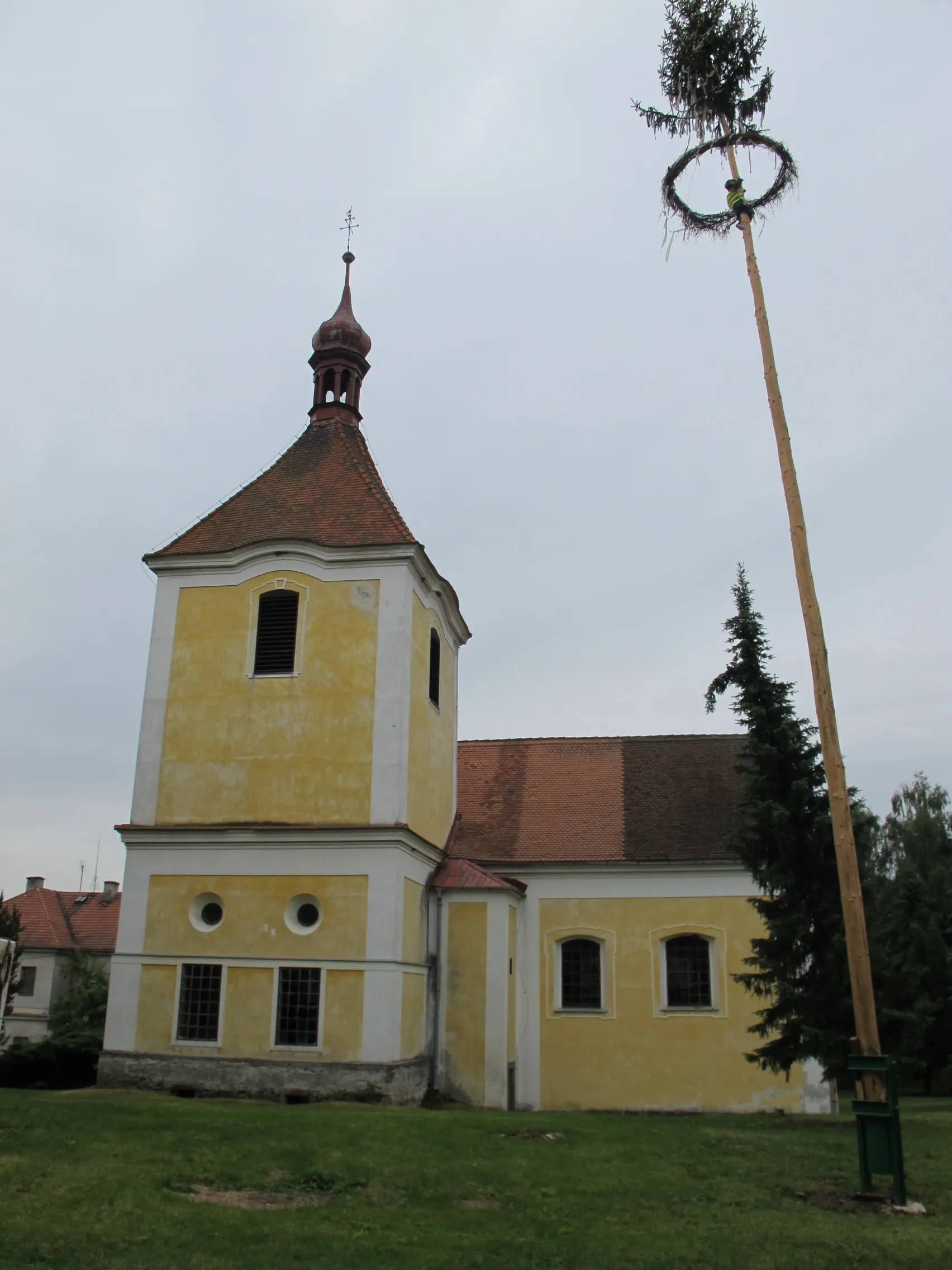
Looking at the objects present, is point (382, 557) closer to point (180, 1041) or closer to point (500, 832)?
point (500, 832)

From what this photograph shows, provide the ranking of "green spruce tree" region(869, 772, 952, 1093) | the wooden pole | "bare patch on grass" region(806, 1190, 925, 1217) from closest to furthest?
"bare patch on grass" region(806, 1190, 925, 1217) → the wooden pole → "green spruce tree" region(869, 772, 952, 1093)

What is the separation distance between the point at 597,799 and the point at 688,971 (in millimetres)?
4381

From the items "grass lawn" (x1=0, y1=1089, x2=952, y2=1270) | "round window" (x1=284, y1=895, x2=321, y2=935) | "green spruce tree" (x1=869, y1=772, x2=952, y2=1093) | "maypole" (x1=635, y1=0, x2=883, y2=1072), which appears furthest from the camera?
"round window" (x1=284, y1=895, x2=321, y2=935)

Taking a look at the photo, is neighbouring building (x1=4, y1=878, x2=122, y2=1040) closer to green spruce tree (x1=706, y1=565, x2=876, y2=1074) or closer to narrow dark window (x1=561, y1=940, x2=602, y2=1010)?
narrow dark window (x1=561, y1=940, x2=602, y2=1010)

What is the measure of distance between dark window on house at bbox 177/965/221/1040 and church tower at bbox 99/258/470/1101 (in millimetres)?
32

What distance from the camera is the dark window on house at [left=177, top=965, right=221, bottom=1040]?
62.2 feet

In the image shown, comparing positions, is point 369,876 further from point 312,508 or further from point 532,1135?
point 312,508

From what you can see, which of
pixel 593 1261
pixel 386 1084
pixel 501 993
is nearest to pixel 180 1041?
pixel 386 1084

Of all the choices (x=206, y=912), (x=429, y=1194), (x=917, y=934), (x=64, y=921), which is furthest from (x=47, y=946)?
(x=429, y=1194)

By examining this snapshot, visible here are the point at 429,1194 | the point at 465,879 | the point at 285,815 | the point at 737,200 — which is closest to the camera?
the point at 429,1194

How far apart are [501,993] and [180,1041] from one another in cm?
598

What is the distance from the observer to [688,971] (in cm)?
2259

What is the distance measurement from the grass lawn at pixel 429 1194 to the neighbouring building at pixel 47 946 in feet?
100

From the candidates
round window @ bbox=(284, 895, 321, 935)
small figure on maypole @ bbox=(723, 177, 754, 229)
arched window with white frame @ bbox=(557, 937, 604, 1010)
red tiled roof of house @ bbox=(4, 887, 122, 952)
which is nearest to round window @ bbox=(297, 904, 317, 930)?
round window @ bbox=(284, 895, 321, 935)
